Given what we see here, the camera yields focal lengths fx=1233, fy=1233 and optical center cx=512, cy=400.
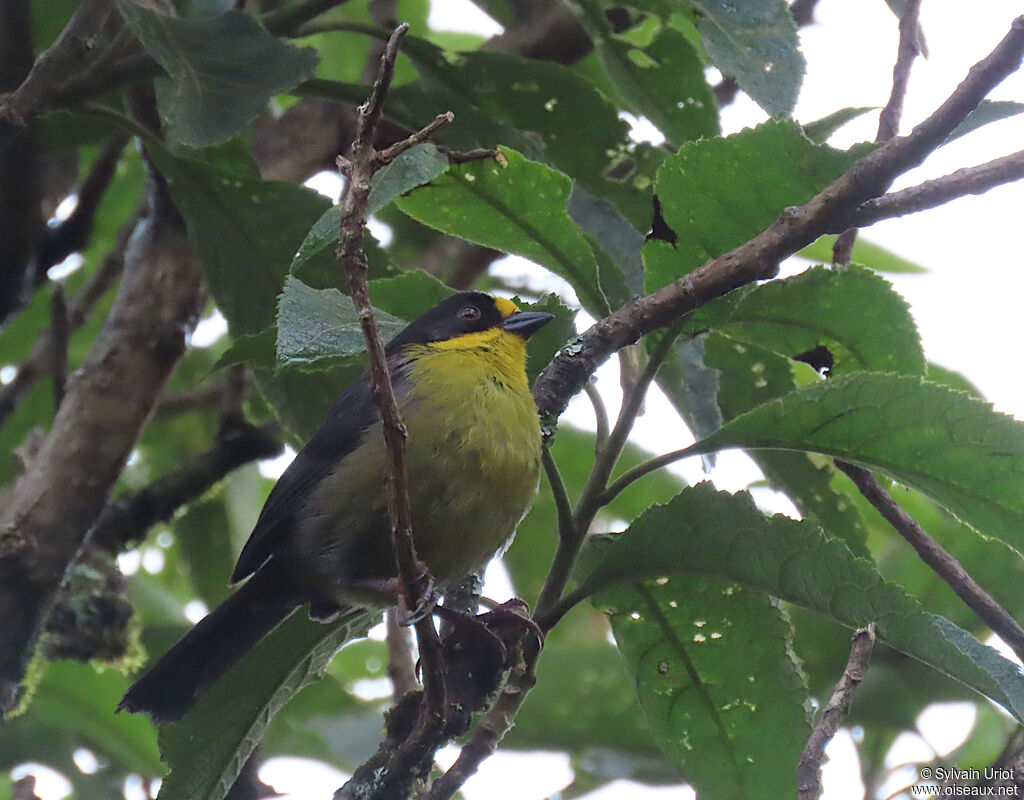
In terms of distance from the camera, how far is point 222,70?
296 centimetres

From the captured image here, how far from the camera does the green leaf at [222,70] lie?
2920mm

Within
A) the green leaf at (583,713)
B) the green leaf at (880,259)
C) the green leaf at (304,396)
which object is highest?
the green leaf at (880,259)

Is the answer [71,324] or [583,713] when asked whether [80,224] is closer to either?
[71,324]

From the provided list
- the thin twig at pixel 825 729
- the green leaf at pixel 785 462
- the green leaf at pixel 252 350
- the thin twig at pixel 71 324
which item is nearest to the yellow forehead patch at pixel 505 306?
the green leaf at pixel 785 462

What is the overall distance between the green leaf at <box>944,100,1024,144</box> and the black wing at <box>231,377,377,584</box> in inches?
56.1

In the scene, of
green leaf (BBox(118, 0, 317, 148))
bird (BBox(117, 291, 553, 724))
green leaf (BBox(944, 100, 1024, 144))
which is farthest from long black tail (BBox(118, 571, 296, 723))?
green leaf (BBox(944, 100, 1024, 144))

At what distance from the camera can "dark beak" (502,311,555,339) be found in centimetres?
320

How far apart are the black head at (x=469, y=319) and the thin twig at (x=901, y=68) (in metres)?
0.88

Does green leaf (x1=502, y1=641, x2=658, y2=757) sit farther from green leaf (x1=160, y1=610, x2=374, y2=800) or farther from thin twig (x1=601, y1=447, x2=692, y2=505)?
thin twig (x1=601, y1=447, x2=692, y2=505)

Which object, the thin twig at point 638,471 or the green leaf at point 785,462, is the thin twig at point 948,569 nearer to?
the green leaf at point 785,462

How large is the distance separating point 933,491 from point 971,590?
10.2 inches

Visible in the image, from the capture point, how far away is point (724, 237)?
8.14 ft

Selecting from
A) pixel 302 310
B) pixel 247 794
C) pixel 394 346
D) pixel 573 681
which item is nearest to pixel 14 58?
pixel 394 346

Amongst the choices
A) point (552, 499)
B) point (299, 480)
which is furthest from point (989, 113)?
point (552, 499)
